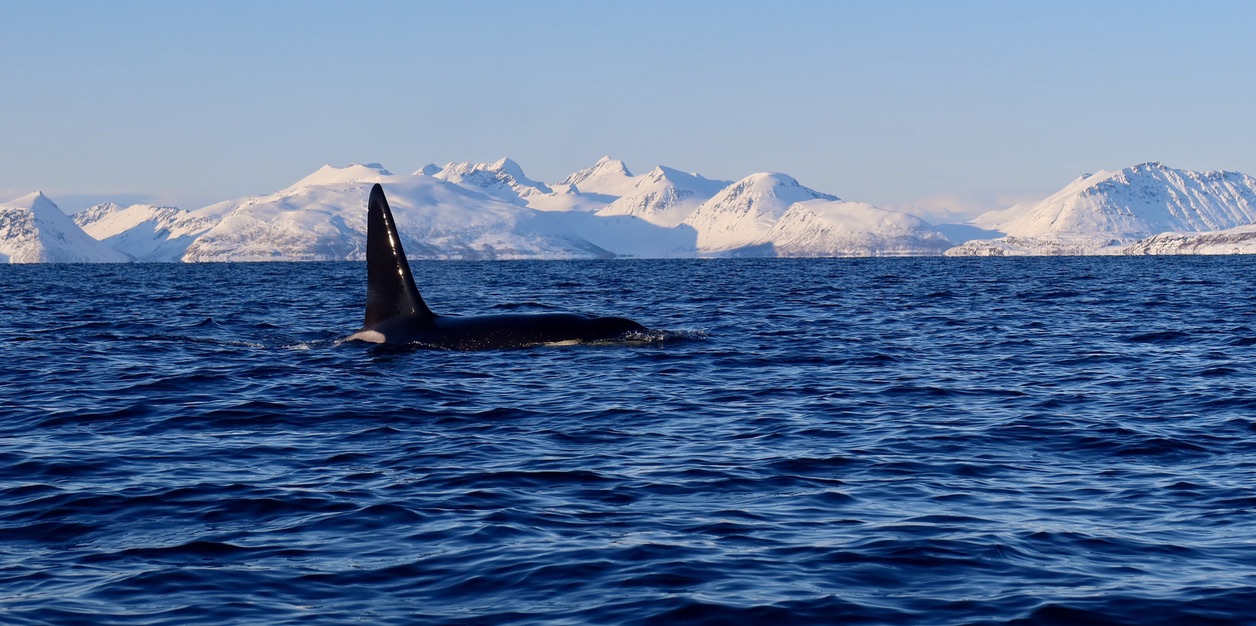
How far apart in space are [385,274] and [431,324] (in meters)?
1.38

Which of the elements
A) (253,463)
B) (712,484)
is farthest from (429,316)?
(712,484)

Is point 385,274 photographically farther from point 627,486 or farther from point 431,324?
point 627,486

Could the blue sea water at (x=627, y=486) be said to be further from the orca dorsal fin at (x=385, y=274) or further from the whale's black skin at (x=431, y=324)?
the orca dorsal fin at (x=385, y=274)

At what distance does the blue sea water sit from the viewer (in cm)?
865

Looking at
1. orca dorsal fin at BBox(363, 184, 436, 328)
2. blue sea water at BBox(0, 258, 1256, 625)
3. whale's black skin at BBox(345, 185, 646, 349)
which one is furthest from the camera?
whale's black skin at BBox(345, 185, 646, 349)

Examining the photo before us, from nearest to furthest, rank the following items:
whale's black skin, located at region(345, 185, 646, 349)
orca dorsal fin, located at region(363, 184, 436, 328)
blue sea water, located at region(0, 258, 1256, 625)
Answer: blue sea water, located at region(0, 258, 1256, 625) → orca dorsal fin, located at region(363, 184, 436, 328) → whale's black skin, located at region(345, 185, 646, 349)

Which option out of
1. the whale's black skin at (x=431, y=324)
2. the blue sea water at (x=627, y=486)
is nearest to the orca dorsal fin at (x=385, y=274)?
the whale's black skin at (x=431, y=324)

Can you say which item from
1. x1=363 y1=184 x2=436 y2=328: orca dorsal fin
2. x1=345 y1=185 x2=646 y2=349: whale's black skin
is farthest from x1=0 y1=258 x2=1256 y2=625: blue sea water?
x1=363 y1=184 x2=436 y2=328: orca dorsal fin

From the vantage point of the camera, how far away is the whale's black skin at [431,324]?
76.3 ft

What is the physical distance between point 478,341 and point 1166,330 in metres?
15.6

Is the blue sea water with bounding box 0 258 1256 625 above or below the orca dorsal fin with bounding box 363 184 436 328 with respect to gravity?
below

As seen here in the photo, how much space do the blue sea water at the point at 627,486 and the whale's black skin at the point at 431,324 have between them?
0.57 metres

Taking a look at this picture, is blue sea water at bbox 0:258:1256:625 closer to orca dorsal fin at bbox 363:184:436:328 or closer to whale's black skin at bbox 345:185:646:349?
whale's black skin at bbox 345:185:646:349

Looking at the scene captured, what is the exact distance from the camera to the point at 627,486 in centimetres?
1210
